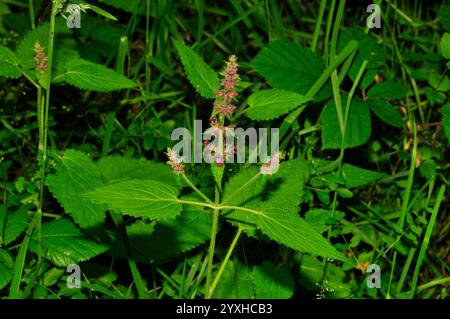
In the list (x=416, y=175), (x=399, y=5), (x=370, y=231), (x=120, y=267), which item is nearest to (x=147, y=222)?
(x=120, y=267)

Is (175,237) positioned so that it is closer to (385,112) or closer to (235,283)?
(235,283)

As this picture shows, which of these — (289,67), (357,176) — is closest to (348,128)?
(357,176)

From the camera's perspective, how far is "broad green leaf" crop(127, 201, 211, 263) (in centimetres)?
178

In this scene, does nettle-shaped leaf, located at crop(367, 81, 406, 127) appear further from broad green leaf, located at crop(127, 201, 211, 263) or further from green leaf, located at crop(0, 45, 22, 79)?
green leaf, located at crop(0, 45, 22, 79)

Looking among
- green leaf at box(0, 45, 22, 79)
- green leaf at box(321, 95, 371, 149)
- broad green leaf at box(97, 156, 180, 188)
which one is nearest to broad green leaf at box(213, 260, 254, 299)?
broad green leaf at box(97, 156, 180, 188)

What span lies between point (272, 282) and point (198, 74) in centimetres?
63

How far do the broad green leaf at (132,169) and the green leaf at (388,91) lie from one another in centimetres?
74

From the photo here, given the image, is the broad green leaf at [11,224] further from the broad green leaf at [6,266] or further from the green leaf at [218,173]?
the green leaf at [218,173]

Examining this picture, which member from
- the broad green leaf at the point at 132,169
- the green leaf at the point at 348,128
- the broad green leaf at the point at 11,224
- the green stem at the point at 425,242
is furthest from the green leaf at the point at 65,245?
the green stem at the point at 425,242

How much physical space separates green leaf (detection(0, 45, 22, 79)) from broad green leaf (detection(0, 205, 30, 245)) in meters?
0.38

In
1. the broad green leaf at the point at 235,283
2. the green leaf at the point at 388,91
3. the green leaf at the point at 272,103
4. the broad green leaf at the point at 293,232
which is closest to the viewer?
the broad green leaf at the point at 293,232

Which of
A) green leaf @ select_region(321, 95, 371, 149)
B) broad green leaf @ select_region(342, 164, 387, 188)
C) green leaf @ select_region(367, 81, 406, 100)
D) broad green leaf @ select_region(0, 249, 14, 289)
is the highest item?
green leaf @ select_region(367, 81, 406, 100)

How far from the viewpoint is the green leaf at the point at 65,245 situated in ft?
5.55

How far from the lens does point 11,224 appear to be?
5.63ft
